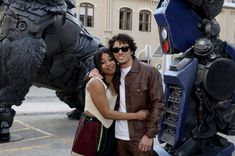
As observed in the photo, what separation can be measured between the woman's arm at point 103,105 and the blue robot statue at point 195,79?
1.84 feet

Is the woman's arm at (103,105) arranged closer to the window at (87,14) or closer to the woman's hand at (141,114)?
the woman's hand at (141,114)

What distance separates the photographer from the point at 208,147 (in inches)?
143

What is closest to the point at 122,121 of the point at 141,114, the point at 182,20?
the point at 141,114

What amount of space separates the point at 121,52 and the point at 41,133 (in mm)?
3331

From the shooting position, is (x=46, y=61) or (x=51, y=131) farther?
(x=51, y=131)

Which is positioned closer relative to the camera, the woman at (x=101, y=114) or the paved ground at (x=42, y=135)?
the woman at (x=101, y=114)

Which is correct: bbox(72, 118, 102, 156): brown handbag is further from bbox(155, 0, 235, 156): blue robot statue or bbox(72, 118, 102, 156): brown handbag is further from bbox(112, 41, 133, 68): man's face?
bbox(155, 0, 235, 156): blue robot statue

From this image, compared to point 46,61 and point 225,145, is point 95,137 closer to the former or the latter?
point 225,145

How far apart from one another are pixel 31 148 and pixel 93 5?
74.6 feet

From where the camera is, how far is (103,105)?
115 inches

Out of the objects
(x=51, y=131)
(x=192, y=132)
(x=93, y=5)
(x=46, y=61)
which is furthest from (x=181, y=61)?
(x=93, y=5)

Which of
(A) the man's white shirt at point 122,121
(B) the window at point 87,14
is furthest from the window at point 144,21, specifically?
(A) the man's white shirt at point 122,121

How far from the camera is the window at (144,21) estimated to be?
29.3 meters

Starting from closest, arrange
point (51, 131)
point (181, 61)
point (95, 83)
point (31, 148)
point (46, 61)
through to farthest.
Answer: point (95, 83)
point (181, 61)
point (31, 148)
point (46, 61)
point (51, 131)
